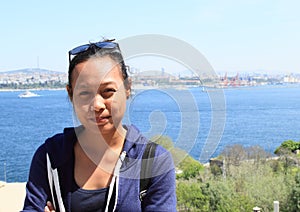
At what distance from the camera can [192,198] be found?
385 inches

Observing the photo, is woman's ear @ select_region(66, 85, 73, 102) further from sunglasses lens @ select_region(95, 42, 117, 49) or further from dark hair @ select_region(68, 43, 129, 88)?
sunglasses lens @ select_region(95, 42, 117, 49)

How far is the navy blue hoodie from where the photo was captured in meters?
0.75

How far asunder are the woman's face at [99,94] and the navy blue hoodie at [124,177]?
0.07m

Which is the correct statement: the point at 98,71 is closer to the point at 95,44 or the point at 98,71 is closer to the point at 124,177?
the point at 95,44

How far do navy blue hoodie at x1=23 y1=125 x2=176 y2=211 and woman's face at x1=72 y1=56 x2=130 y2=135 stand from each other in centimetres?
7

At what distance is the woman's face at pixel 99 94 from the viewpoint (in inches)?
29.2

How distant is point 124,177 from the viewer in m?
0.75

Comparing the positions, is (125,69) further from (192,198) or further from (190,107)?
(192,198)

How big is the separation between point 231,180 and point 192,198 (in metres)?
2.61

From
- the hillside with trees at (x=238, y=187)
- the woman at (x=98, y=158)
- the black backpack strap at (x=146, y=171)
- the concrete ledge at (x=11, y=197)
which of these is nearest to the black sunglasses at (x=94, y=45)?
the woman at (x=98, y=158)

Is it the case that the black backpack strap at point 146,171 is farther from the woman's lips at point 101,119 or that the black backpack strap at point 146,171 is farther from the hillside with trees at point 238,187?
the hillside with trees at point 238,187

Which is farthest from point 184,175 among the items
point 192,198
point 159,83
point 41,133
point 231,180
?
point 41,133

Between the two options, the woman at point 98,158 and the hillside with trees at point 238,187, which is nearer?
the woman at point 98,158

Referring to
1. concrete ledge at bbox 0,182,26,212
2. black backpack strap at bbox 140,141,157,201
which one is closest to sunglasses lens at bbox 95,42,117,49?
black backpack strap at bbox 140,141,157,201
